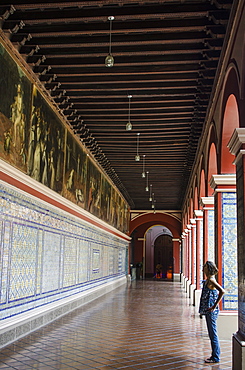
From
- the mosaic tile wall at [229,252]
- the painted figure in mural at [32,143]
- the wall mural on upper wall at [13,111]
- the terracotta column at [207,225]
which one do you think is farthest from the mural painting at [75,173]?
the mosaic tile wall at [229,252]

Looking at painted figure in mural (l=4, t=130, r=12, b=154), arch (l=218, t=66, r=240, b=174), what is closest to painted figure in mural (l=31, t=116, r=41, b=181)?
painted figure in mural (l=4, t=130, r=12, b=154)

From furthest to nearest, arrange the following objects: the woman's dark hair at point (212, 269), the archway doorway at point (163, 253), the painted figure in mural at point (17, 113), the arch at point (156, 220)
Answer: the archway doorway at point (163, 253) → the arch at point (156, 220) → the painted figure in mural at point (17, 113) → the woman's dark hair at point (212, 269)

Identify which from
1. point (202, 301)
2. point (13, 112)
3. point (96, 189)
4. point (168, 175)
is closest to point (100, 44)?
point (13, 112)

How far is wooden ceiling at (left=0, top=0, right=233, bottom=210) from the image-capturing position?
7352mm

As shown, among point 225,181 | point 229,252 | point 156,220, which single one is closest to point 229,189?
point 225,181

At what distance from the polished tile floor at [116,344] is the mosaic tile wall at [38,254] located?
827 mm

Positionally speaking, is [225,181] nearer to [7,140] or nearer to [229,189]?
[229,189]

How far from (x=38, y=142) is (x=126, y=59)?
2892mm

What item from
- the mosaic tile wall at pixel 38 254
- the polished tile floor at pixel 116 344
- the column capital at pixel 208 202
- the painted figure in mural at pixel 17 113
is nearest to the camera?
the polished tile floor at pixel 116 344

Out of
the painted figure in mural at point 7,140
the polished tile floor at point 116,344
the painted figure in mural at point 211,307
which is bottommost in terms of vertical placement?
the polished tile floor at point 116,344

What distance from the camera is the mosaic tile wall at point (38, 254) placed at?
8227 mm

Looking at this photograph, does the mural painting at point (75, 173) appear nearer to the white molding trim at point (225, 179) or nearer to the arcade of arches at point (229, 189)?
the arcade of arches at point (229, 189)

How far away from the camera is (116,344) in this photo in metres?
8.33

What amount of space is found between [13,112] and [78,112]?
385 cm
